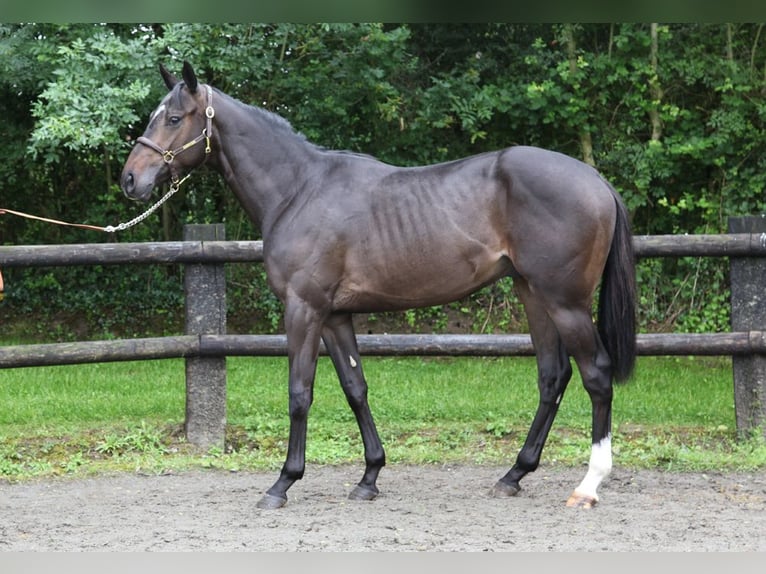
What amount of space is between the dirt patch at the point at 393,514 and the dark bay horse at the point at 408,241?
21 centimetres

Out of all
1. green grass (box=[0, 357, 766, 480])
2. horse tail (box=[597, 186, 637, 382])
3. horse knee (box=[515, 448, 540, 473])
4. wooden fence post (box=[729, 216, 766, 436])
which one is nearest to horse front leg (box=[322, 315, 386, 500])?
horse knee (box=[515, 448, 540, 473])

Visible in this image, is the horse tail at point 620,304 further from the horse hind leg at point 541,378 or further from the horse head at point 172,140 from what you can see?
the horse head at point 172,140

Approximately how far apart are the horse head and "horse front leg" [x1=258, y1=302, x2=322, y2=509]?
89 centimetres

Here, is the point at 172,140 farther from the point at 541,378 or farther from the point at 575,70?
the point at 575,70

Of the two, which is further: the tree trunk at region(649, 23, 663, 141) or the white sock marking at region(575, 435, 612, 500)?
the tree trunk at region(649, 23, 663, 141)

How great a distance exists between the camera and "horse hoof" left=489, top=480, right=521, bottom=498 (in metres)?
4.79

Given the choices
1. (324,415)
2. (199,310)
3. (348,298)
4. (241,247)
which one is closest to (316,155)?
(348,298)

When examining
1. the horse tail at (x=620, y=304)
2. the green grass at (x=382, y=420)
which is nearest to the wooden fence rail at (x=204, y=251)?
the green grass at (x=382, y=420)

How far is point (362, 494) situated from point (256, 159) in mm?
1782

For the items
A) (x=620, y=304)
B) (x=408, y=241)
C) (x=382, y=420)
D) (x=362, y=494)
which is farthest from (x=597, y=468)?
(x=382, y=420)

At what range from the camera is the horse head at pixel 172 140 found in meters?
4.62

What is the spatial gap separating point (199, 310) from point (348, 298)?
1722 mm

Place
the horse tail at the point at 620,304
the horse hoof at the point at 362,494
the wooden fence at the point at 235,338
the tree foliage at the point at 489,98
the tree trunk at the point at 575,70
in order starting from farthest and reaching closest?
the tree trunk at the point at 575,70, the tree foliage at the point at 489,98, the wooden fence at the point at 235,338, the horse hoof at the point at 362,494, the horse tail at the point at 620,304

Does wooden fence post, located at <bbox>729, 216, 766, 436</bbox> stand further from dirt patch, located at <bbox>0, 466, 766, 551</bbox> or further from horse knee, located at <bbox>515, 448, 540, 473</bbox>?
horse knee, located at <bbox>515, 448, 540, 473</bbox>
